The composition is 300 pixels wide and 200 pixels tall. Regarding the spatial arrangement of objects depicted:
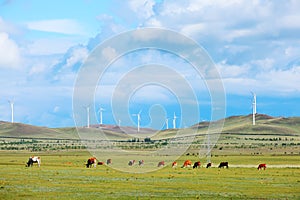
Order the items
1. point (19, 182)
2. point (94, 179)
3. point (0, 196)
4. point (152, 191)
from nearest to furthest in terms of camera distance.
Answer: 1. point (0, 196)
2. point (152, 191)
3. point (19, 182)
4. point (94, 179)

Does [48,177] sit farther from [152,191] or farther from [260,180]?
[260,180]

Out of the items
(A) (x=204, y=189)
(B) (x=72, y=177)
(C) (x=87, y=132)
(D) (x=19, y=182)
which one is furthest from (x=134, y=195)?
(C) (x=87, y=132)

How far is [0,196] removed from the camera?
40750mm

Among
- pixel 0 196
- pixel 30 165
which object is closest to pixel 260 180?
pixel 0 196

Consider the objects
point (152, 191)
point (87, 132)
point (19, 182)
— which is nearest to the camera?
point (152, 191)

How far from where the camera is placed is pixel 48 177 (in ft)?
189

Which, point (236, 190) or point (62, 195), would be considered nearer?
point (62, 195)

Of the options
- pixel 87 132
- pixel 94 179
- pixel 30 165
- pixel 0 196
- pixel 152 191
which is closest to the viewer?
pixel 0 196

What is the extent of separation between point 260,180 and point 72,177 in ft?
57.2

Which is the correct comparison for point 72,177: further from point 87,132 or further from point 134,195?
point 87,132

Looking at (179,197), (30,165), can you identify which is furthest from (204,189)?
(30,165)

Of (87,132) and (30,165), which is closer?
(30,165)

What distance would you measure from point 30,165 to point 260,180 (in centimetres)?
3695

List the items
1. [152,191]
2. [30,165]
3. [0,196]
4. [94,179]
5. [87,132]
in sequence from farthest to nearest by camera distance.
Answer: [87,132] → [30,165] → [94,179] → [152,191] → [0,196]
